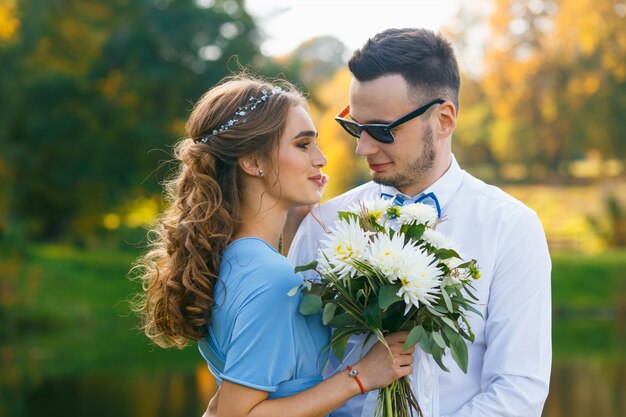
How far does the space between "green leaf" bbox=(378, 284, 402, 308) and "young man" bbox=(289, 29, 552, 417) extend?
1.49 feet

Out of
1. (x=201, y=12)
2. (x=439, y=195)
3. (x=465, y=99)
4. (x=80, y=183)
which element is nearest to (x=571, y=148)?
(x=465, y=99)

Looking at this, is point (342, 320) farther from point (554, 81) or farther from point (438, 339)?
point (554, 81)

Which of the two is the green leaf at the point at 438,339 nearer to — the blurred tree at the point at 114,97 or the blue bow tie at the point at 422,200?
the blue bow tie at the point at 422,200

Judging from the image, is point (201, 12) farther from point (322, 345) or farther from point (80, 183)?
point (322, 345)

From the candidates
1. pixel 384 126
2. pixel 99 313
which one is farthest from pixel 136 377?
pixel 384 126

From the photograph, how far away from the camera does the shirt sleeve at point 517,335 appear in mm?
3523

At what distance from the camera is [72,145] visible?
30.1m

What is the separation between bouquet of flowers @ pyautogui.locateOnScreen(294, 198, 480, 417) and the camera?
3.19 meters

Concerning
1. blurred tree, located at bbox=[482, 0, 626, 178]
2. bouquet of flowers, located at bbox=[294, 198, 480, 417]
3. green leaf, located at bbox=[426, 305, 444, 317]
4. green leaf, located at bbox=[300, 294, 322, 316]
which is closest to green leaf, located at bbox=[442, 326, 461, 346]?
bouquet of flowers, located at bbox=[294, 198, 480, 417]

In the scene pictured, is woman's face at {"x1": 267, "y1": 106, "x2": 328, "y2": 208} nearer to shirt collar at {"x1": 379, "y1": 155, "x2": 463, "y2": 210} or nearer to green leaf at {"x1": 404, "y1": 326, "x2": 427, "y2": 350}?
shirt collar at {"x1": 379, "y1": 155, "x2": 463, "y2": 210}

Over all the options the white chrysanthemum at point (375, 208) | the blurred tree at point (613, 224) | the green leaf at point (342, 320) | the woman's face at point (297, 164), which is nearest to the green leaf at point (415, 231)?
the white chrysanthemum at point (375, 208)

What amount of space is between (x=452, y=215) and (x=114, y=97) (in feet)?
89.3

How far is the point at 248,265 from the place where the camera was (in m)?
3.42

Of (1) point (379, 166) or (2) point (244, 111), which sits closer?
(2) point (244, 111)
